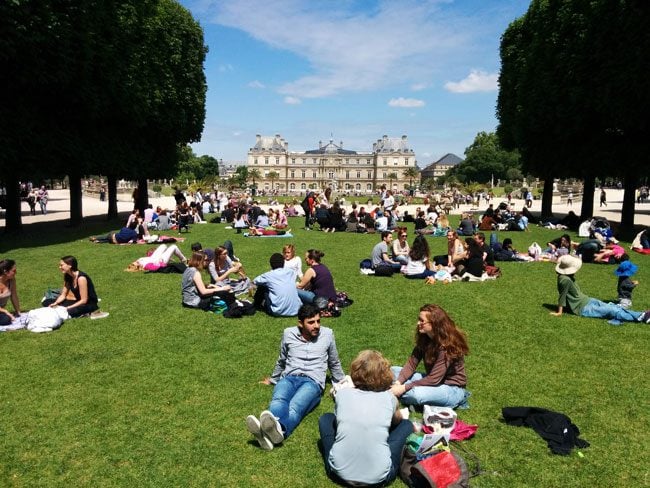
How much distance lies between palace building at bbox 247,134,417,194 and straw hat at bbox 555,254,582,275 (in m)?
130

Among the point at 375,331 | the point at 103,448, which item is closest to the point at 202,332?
the point at 375,331

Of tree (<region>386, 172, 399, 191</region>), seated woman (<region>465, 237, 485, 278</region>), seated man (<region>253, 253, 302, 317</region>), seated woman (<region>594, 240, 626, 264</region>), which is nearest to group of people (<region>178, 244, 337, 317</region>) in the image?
seated man (<region>253, 253, 302, 317</region>)

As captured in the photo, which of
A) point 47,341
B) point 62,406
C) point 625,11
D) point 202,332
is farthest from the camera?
point 625,11

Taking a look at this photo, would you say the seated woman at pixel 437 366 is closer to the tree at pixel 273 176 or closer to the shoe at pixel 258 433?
the shoe at pixel 258 433

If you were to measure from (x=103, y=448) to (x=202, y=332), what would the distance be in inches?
135

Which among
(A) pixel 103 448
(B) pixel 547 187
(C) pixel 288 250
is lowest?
(A) pixel 103 448

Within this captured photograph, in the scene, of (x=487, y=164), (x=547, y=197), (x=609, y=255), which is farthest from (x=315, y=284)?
(x=487, y=164)

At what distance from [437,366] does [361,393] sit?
61.0 inches

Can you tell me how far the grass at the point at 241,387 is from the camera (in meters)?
4.43

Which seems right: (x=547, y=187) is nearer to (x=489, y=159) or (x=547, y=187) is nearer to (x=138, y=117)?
(x=138, y=117)

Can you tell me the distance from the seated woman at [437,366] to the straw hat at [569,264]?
14.8 ft

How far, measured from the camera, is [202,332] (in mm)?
8133

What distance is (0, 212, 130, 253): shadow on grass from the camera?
1856cm

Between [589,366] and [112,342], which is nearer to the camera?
[589,366]
